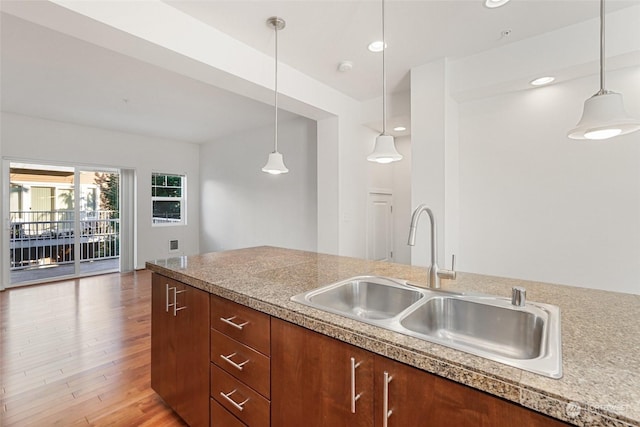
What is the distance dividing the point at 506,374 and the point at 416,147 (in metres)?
2.63

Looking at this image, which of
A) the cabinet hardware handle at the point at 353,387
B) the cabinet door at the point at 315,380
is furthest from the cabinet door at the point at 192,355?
the cabinet hardware handle at the point at 353,387

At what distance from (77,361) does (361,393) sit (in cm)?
270

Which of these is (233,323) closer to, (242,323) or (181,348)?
(242,323)

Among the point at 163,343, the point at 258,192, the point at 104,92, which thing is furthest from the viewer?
the point at 258,192

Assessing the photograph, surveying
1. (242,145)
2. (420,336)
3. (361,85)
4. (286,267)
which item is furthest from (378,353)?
(242,145)

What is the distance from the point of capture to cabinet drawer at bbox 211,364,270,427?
47.0 inches

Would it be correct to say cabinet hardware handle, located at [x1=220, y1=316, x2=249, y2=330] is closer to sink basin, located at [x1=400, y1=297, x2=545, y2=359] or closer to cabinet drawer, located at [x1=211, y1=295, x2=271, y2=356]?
cabinet drawer, located at [x1=211, y1=295, x2=271, y2=356]

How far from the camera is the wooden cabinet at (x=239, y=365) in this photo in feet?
3.88

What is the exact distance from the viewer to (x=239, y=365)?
4.17 ft

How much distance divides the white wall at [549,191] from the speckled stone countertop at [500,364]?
5.56 ft

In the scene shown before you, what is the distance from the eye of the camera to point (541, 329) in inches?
38.6

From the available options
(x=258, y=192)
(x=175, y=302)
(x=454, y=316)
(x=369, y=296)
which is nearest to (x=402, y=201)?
(x=258, y=192)

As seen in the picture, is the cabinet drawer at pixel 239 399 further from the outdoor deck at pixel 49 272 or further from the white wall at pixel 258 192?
the outdoor deck at pixel 49 272

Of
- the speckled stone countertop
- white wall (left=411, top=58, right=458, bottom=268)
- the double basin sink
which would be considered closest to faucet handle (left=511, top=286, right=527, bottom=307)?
the double basin sink
